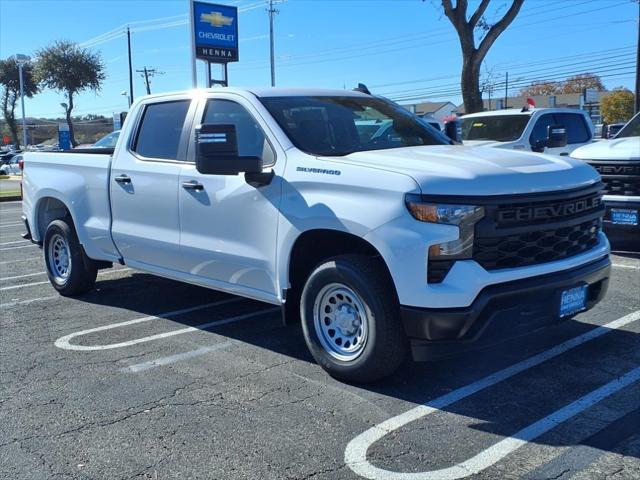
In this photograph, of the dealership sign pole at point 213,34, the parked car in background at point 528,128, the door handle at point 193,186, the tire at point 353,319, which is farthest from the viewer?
the dealership sign pole at point 213,34

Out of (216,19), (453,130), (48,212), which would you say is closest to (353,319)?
(453,130)

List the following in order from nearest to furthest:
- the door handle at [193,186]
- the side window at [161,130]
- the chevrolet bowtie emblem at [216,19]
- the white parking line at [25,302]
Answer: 1. the door handle at [193,186]
2. the side window at [161,130]
3. the white parking line at [25,302]
4. the chevrolet bowtie emblem at [216,19]

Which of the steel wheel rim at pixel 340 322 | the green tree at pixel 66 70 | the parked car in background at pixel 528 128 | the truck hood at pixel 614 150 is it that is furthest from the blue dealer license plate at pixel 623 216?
the green tree at pixel 66 70

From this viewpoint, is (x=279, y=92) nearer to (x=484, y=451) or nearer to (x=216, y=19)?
(x=484, y=451)

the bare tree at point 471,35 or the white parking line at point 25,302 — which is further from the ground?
the bare tree at point 471,35

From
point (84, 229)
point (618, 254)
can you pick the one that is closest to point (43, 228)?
point (84, 229)

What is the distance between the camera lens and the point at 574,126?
12.3 m

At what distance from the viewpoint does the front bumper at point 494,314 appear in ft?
12.9

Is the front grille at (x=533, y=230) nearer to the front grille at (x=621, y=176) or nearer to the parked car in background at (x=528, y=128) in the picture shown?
the front grille at (x=621, y=176)

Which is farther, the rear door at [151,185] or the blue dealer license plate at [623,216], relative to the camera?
the blue dealer license plate at [623,216]

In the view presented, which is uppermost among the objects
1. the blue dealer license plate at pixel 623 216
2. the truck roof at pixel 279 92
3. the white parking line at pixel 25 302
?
the truck roof at pixel 279 92

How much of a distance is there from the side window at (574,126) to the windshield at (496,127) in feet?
2.62

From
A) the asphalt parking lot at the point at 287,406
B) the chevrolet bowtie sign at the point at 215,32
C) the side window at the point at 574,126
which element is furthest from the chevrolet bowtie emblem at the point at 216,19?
the asphalt parking lot at the point at 287,406

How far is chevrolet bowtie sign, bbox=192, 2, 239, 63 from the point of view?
25.7 m
